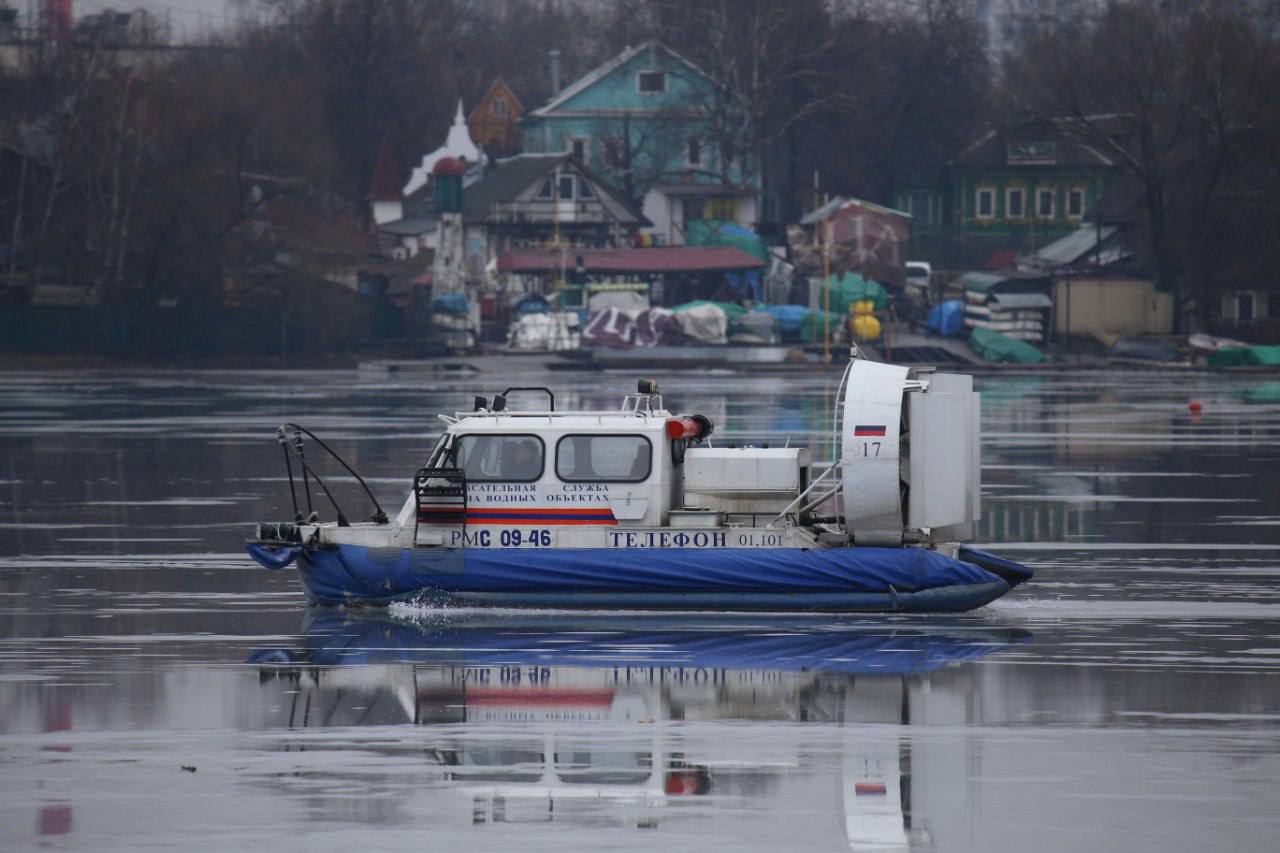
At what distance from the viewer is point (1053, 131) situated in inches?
3903

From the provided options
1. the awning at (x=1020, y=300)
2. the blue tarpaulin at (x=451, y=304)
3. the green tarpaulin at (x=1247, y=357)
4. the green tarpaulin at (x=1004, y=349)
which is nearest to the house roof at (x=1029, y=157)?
the awning at (x=1020, y=300)

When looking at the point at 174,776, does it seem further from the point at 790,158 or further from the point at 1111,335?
the point at 790,158

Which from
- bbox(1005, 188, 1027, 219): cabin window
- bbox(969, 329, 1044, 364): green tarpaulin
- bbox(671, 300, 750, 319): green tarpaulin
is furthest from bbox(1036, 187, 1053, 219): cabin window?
bbox(969, 329, 1044, 364): green tarpaulin

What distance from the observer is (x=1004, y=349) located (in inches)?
2938

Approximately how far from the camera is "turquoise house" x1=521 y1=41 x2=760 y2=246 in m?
100

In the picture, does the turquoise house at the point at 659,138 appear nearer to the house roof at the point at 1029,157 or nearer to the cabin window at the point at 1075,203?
the house roof at the point at 1029,157

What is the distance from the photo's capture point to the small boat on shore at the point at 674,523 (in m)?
18.2

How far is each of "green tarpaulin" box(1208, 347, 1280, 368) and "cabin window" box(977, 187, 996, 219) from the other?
34248mm

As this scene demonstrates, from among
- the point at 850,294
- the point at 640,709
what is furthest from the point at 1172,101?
the point at 640,709

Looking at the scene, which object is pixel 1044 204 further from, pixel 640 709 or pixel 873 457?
pixel 640 709

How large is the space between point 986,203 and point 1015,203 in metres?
1.57

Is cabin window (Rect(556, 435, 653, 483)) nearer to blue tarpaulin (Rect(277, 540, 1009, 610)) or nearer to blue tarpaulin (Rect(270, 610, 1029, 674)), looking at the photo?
blue tarpaulin (Rect(277, 540, 1009, 610))

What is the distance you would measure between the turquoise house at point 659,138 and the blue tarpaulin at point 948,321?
20.4 m

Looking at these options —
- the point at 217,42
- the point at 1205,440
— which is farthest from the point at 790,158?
the point at 1205,440
